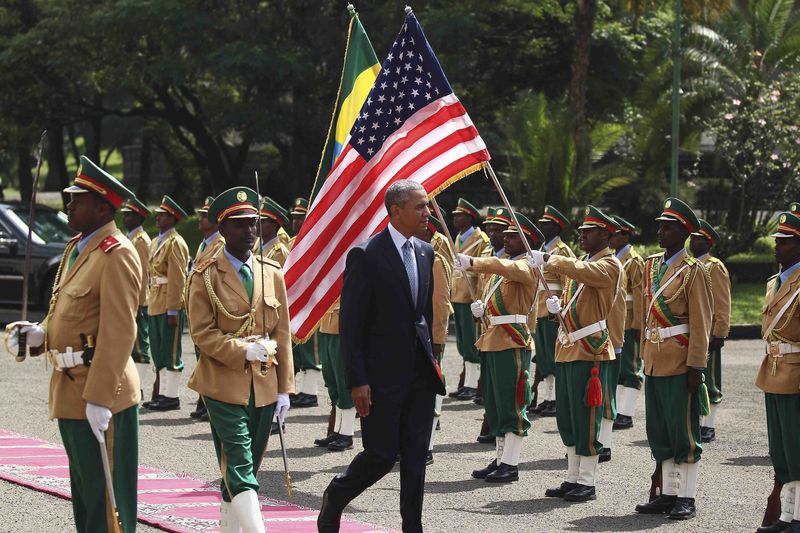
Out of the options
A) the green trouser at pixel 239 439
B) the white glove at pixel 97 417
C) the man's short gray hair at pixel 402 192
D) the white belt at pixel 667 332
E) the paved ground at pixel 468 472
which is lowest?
the paved ground at pixel 468 472

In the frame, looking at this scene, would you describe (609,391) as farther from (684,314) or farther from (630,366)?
(630,366)

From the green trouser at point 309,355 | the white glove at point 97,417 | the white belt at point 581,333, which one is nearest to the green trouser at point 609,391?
the white belt at point 581,333

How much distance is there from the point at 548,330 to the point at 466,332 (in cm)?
169

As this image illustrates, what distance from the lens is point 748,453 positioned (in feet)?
38.6

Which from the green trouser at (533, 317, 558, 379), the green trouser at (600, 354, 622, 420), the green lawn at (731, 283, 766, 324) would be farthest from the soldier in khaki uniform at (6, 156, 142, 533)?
the green lawn at (731, 283, 766, 324)

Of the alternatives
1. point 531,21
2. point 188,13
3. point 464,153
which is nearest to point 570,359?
point 464,153

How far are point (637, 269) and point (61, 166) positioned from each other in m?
27.0

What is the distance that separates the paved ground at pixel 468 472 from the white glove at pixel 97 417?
1.98 meters

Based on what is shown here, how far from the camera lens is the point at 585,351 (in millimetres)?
9828

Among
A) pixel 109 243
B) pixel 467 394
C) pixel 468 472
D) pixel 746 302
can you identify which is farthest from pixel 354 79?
pixel 746 302

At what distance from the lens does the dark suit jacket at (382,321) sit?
23.5 ft

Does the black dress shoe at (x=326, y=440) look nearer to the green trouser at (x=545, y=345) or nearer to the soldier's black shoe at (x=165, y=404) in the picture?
the soldier's black shoe at (x=165, y=404)

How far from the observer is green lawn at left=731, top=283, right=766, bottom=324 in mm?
23406

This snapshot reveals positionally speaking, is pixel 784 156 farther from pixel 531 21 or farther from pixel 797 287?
pixel 797 287
